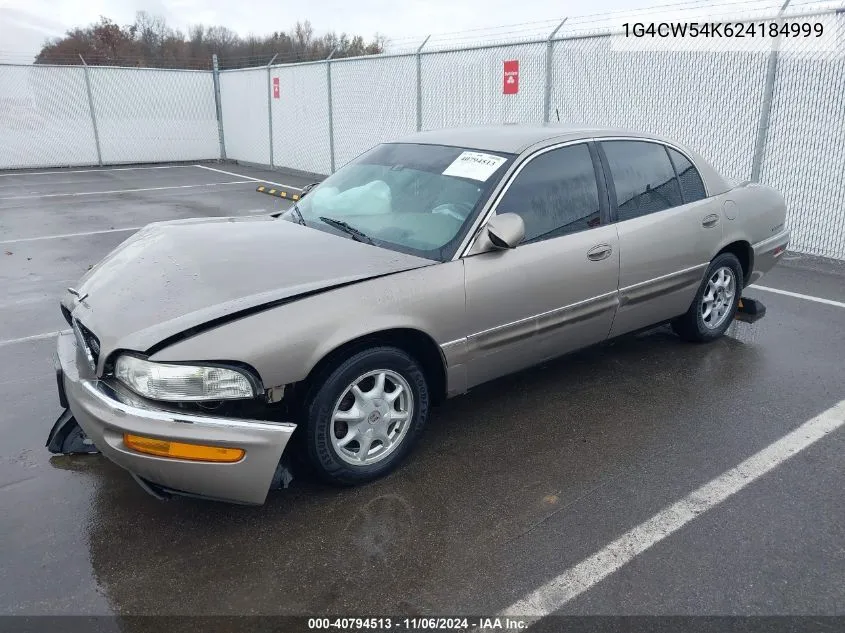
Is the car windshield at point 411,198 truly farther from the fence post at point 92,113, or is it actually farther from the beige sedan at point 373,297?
the fence post at point 92,113

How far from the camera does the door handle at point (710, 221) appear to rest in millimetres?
4684

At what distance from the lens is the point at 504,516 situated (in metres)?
3.07

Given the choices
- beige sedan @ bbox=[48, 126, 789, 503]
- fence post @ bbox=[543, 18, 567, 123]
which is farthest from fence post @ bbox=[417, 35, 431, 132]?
beige sedan @ bbox=[48, 126, 789, 503]

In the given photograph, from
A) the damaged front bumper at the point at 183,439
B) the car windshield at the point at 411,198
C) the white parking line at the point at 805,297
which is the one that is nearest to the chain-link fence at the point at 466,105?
the white parking line at the point at 805,297

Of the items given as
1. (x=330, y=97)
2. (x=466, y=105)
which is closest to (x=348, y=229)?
(x=466, y=105)

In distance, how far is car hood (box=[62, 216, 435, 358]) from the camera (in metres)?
2.84

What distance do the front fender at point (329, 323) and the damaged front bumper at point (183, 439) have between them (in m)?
0.22

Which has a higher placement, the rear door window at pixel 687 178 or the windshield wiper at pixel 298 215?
the rear door window at pixel 687 178

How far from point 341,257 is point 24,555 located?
1877 millimetres

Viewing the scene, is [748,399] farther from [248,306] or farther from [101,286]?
[101,286]

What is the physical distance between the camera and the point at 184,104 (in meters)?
20.0

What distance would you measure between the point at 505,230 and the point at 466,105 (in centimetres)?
920

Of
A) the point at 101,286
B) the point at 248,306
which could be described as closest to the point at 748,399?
the point at 248,306

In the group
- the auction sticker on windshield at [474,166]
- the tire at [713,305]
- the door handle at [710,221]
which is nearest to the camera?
the auction sticker on windshield at [474,166]
